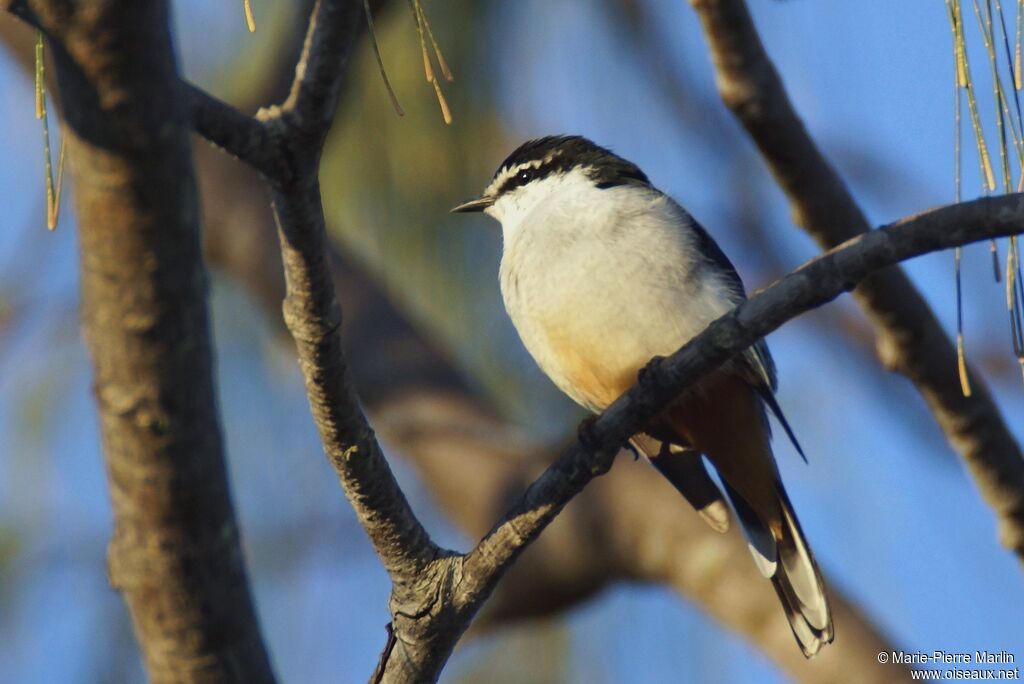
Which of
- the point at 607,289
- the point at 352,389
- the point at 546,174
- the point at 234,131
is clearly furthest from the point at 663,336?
the point at 234,131

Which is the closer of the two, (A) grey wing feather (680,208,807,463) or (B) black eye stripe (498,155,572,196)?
(A) grey wing feather (680,208,807,463)

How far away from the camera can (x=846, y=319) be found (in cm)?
509

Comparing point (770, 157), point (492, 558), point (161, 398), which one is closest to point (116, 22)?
point (161, 398)

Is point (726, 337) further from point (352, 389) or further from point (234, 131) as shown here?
point (234, 131)

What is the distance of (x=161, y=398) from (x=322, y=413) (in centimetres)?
71

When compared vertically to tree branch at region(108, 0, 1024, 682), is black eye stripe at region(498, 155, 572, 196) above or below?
above

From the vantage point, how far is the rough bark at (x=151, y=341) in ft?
4.74

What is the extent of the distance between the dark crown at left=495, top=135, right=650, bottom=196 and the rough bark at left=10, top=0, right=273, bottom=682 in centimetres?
269

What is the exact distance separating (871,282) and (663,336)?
0.60m

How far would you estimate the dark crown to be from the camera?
13.6 feet

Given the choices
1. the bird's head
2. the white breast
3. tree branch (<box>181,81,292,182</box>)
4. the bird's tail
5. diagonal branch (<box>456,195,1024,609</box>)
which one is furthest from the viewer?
the bird's head

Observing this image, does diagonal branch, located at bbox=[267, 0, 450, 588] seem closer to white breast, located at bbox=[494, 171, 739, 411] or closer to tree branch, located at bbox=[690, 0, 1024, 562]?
white breast, located at bbox=[494, 171, 739, 411]

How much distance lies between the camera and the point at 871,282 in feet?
10.5

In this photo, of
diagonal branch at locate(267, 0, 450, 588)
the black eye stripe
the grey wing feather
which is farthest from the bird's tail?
diagonal branch at locate(267, 0, 450, 588)
